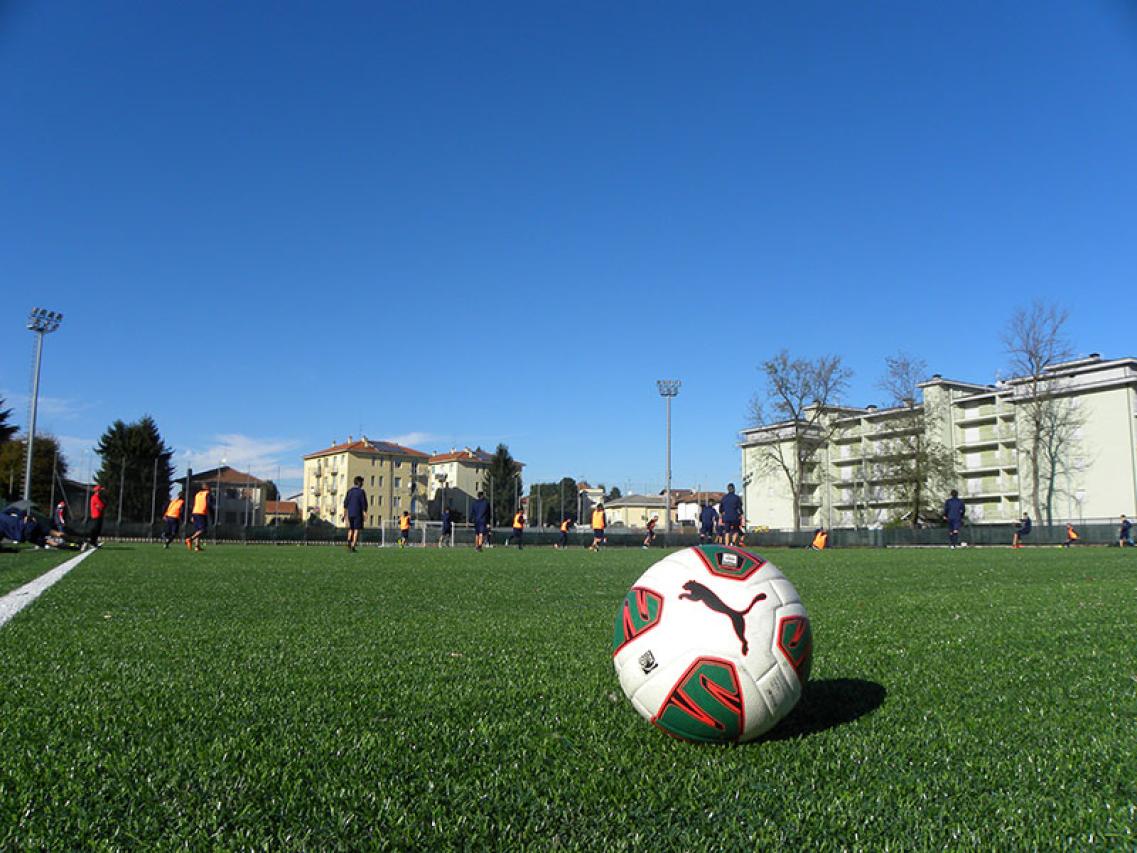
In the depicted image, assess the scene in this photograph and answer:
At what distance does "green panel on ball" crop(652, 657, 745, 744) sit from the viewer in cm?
328

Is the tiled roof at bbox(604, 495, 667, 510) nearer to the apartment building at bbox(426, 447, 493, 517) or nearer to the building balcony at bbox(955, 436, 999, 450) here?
the apartment building at bbox(426, 447, 493, 517)

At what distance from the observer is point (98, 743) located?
10.5ft

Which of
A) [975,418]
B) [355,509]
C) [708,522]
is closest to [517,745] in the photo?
[355,509]

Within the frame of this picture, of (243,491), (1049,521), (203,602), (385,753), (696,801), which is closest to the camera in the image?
(696,801)

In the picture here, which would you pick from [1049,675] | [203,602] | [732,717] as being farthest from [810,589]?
[732,717]

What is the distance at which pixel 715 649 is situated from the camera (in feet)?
11.0

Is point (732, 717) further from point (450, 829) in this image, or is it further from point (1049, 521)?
point (1049, 521)

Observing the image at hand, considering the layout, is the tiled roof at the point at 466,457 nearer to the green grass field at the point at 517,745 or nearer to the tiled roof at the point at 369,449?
the tiled roof at the point at 369,449

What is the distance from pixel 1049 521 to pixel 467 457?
3535 inches

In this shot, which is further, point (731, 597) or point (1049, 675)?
point (1049, 675)

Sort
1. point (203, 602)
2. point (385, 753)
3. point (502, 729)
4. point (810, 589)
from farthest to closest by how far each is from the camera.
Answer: point (810, 589) → point (203, 602) → point (502, 729) → point (385, 753)

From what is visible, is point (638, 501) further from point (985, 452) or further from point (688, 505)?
point (985, 452)

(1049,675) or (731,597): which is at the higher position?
(731,597)

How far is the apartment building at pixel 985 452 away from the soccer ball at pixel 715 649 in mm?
54671
